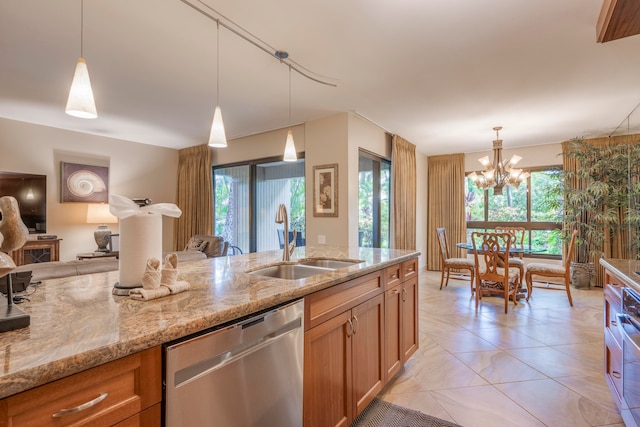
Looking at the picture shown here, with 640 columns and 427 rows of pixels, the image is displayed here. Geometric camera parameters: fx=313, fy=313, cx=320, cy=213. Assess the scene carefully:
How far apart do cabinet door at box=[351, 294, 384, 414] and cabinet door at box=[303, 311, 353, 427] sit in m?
0.07

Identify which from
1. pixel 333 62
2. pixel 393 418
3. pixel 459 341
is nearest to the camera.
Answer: pixel 393 418

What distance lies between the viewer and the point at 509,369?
2.45 meters

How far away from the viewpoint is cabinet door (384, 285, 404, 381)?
6.73 ft

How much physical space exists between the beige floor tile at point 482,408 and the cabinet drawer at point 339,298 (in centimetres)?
87

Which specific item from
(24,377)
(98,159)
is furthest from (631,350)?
(98,159)

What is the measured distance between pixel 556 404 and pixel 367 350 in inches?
52.1

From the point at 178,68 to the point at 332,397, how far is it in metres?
2.95

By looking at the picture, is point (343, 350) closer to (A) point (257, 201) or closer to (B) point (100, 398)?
(B) point (100, 398)

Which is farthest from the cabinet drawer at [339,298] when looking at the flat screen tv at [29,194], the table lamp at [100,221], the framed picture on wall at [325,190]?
the flat screen tv at [29,194]

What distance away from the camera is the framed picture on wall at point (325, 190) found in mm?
4129

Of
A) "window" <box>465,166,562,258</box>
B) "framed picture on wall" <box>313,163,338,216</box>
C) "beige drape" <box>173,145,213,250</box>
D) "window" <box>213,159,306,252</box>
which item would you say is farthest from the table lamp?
"window" <box>465,166,562,258</box>

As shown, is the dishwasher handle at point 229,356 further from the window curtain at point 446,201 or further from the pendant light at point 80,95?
the window curtain at point 446,201

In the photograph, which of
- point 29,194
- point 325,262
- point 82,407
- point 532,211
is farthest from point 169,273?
point 532,211

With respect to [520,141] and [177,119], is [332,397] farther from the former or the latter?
[520,141]
